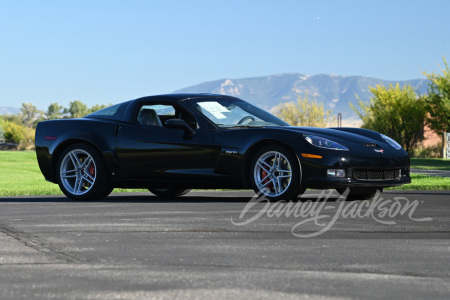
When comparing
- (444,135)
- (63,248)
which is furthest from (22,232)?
(444,135)

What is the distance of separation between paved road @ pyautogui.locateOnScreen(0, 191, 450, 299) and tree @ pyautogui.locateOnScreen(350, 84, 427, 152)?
43846mm

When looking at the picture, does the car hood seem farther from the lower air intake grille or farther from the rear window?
the rear window

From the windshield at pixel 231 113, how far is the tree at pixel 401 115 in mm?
42802

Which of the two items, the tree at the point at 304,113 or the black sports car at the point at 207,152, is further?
the tree at the point at 304,113

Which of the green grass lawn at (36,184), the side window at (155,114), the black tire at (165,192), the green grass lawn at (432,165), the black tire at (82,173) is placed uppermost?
the side window at (155,114)

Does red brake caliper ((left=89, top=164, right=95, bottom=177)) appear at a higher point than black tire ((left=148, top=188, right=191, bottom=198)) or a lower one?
higher

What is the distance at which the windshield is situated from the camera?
10320mm

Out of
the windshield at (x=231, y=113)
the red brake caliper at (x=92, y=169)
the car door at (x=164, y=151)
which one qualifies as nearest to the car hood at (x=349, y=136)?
the windshield at (x=231, y=113)

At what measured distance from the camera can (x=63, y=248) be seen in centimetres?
604

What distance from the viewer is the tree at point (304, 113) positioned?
66.8m

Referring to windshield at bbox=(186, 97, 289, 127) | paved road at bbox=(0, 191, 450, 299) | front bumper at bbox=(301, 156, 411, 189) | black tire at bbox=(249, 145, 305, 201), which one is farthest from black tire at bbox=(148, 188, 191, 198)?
front bumper at bbox=(301, 156, 411, 189)

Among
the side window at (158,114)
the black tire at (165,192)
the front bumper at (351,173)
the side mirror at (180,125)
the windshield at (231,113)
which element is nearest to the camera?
the front bumper at (351,173)

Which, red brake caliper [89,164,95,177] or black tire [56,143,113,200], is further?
red brake caliper [89,164,95,177]

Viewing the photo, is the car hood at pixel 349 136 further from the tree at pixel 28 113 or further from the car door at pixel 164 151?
the tree at pixel 28 113
